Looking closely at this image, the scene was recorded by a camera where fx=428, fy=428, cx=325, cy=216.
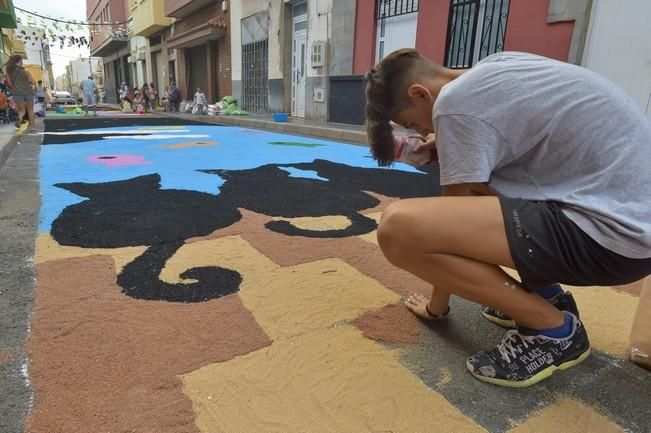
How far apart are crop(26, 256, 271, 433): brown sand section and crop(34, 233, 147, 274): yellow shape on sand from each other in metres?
0.16

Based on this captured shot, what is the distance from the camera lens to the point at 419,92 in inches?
49.6

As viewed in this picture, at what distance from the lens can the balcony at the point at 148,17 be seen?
62.7ft

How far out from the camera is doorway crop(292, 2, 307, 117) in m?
11.6

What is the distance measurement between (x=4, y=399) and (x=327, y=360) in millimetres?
843

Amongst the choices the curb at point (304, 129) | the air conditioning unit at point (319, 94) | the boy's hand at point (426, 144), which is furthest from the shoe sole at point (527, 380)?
the air conditioning unit at point (319, 94)

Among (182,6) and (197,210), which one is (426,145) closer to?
Result: (197,210)

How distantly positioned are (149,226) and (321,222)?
0.98 metres

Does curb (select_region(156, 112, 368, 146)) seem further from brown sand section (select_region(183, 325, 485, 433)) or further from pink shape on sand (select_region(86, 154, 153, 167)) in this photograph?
brown sand section (select_region(183, 325, 485, 433))

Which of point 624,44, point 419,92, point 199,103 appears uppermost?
point 624,44

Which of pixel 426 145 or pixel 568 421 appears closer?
pixel 568 421

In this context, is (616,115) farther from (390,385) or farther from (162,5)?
(162,5)

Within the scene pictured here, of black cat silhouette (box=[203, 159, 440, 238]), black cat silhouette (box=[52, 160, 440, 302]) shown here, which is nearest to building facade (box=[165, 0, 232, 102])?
black cat silhouette (box=[203, 159, 440, 238])

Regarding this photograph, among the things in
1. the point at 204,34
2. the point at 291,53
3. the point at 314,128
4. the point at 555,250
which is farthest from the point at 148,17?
the point at 555,250

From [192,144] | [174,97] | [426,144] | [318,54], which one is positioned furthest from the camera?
[174,97]
